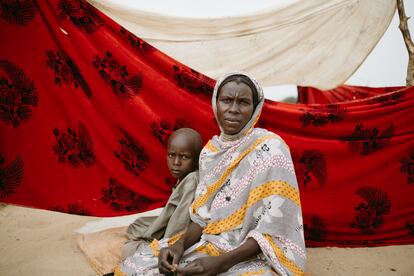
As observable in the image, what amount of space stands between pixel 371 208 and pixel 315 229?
50 centimetres

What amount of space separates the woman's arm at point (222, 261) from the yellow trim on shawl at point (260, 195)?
15 cm

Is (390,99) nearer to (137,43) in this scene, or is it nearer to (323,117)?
(323,117)

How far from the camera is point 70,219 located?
346 centimetres

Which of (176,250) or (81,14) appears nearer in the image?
(176,250)

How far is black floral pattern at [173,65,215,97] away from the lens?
103 inches

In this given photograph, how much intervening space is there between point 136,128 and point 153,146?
7.8 inches

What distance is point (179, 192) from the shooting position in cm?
225

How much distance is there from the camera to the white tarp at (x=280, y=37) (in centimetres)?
310

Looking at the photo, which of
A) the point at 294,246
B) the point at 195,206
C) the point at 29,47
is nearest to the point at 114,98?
the point at 29,47

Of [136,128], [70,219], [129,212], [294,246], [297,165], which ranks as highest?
[136,128]

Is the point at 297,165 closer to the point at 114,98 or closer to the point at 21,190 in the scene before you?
the point at 114,98

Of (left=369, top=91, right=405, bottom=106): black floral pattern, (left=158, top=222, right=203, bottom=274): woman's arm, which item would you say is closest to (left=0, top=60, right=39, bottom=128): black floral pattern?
(left=158, top=222, right=203, bottom=274): woman's arm

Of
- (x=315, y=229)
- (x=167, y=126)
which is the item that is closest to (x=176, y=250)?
(x=167, y=126)

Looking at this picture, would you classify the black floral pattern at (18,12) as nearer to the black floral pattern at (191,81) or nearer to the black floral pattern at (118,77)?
the black floral pattern at (118,77)
